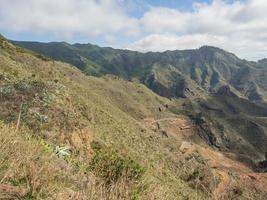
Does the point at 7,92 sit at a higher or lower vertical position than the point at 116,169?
lower

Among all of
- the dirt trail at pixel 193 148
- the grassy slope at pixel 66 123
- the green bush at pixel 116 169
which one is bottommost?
the dirt trail at pixel 193 148

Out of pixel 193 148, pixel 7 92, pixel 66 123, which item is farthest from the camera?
pixel 193 148

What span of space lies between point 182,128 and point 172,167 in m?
72.8

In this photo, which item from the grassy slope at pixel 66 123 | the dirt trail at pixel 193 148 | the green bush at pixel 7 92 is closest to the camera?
the grassy slope at pixel 66 123

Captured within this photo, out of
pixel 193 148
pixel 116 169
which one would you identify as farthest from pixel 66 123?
pixel 193 148

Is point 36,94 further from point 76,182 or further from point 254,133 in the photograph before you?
point 254,133

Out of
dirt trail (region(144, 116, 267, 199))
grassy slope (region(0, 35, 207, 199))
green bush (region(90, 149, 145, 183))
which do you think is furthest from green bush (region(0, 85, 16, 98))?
dirt trail (region(144, 116, 267, 199))

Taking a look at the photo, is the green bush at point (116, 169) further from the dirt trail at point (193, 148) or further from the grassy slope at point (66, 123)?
the dirt trail at point (193, 148)

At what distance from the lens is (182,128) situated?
405ft

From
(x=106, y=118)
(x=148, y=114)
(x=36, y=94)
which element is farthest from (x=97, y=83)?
(x=36, y=94)

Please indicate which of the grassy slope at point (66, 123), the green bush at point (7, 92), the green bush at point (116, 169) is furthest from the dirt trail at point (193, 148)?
the green bush at point (116, 169)

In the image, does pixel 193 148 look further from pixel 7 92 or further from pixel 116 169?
pixel 116 169

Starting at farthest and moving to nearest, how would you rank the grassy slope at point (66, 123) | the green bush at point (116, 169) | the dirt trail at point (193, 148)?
the dirt trail at point (193, 148)
the grassy slope at point (66, 123)
the green bush at point (116, 169)

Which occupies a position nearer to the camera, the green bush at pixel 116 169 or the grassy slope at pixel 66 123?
the green bush at pixel 116 169
